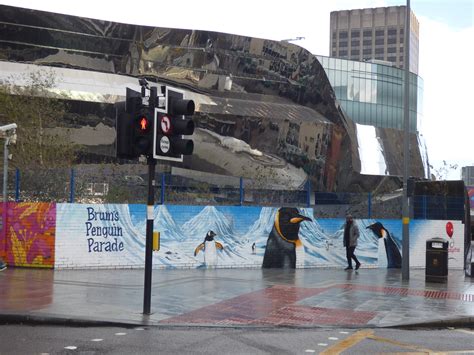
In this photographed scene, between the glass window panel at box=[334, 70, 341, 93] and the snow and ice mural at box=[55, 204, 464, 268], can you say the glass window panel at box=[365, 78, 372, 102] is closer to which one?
the glass window panel at box=[334, 70, 341, 93]

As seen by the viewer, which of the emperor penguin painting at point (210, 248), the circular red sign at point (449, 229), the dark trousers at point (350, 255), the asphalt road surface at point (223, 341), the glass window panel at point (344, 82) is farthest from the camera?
the glass window panel at point (344, 82)

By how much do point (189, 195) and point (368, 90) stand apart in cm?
7013

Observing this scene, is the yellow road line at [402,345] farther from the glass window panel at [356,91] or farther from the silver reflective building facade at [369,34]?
the silver reflective building facade at [369,34]

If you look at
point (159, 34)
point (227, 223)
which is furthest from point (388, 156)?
point (227, 223)

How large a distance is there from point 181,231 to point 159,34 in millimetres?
31820

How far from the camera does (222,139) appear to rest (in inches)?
1887

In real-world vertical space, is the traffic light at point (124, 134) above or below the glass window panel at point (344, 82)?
below

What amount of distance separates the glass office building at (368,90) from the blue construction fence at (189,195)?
199ft

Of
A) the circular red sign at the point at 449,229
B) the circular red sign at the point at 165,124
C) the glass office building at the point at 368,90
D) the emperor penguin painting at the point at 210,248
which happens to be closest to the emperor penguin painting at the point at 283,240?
the emperor penguin painting at the point at 210,248

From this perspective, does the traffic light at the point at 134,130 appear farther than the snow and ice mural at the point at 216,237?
No

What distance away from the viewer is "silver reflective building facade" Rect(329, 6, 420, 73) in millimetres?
164625

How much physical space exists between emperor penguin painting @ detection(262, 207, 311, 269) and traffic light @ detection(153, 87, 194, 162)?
9439 millimetres

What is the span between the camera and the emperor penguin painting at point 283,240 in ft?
64.7

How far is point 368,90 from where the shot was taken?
85.1 meters
